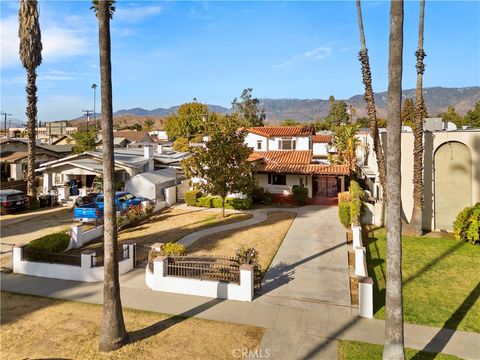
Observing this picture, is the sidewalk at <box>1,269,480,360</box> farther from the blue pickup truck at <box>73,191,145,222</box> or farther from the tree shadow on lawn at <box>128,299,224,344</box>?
the blue pickup truck at <box>73,191,145,222</box>

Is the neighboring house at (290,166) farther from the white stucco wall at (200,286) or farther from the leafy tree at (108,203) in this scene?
the leafy tree at (108,203)

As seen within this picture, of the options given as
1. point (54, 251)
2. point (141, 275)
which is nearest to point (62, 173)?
point (54, 251)

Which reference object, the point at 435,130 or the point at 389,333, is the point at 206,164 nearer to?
the point at 435,130

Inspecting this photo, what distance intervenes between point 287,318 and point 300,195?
64.5 ft

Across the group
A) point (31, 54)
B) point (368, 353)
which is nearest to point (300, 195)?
point (368, 353)

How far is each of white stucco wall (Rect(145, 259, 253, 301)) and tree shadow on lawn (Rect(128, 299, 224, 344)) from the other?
39cm

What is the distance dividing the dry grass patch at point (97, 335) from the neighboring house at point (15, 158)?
3223 centimetres

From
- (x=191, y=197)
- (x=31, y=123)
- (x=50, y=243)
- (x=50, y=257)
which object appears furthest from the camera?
(x=31, y=123)

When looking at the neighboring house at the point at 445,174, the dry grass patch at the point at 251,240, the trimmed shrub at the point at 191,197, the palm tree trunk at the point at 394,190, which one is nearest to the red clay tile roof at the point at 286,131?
the trimmed shrub at the point at 191,197

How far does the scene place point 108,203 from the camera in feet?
30.3

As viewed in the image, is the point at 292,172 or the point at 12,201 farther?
the point at 292,172

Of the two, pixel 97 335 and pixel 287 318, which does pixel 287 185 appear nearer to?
pixel 287 318

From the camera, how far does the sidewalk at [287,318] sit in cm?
922

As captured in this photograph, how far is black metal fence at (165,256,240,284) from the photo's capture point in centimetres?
1265
